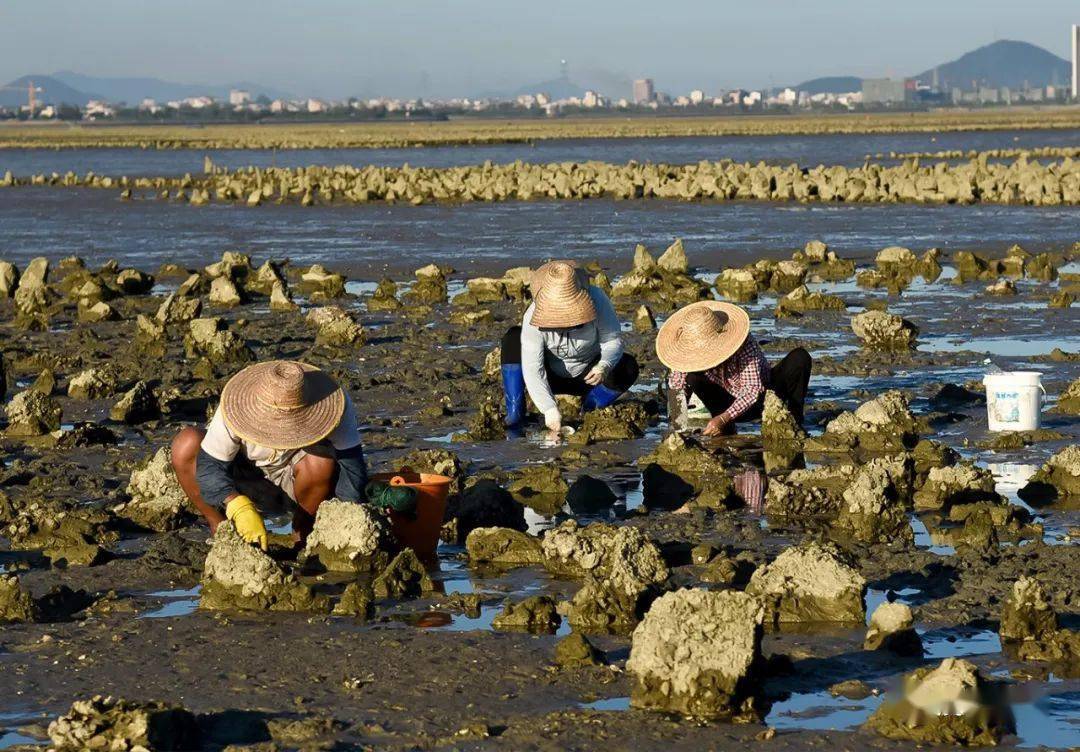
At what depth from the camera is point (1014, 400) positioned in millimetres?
10898

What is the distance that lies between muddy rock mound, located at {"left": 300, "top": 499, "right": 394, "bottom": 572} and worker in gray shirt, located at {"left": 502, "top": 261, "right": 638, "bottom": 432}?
11.1 feet

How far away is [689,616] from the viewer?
19.9 feet

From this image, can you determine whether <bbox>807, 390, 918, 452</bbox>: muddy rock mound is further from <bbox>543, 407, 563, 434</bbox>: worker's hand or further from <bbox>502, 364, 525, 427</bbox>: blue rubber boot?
<bbox>502, 364, 525, 427</bbox>: blue rubber boot

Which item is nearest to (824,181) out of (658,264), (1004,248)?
(1004,248)

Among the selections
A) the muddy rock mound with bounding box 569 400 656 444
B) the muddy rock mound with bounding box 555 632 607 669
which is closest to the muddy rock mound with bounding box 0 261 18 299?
the muddy rock mound with bounding box 569 400 656 444

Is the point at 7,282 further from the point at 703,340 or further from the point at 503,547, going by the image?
the point at 503,547

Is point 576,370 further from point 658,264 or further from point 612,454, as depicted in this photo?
point 658,264

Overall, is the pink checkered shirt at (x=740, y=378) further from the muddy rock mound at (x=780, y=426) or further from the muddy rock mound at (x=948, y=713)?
the muddy rock mound at (x=948, y=713)

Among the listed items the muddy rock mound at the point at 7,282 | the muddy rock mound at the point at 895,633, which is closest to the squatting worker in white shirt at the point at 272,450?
the muddy rock mound at the point at 895,633

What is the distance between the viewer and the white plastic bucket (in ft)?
35.5

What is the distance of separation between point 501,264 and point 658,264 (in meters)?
3.63

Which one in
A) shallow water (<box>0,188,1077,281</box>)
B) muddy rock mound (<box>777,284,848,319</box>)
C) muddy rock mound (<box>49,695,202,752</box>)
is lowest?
shallow water (<box>0,188,1077,281</box>)

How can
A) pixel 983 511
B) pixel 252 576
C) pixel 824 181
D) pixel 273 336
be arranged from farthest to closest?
pixel 824 181, pixel 273 336, pixel 983 511, pixel 252 576

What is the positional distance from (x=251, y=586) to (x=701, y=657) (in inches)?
88.1
